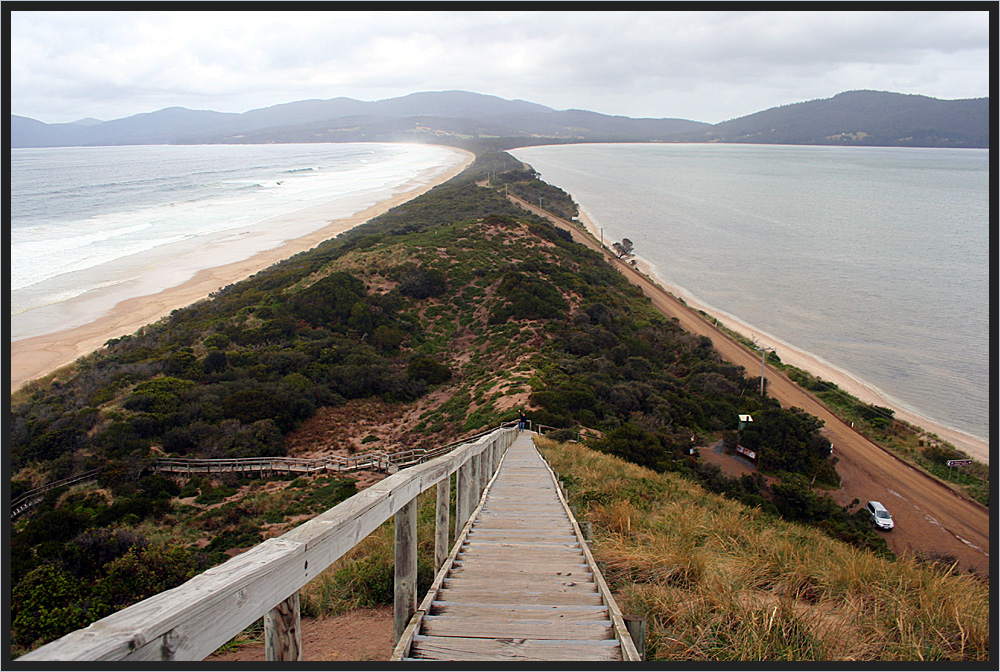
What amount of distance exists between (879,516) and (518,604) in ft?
61.0

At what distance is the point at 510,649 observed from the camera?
2.32m

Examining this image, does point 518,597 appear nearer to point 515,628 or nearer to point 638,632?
point 515,628

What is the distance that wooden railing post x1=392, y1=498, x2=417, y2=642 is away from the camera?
2.63 metres

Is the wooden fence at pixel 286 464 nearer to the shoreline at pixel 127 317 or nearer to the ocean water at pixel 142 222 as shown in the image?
the shoreline at pixel 127 317

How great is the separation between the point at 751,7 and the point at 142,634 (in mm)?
4903

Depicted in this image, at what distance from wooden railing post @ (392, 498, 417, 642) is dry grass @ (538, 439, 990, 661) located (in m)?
1.29

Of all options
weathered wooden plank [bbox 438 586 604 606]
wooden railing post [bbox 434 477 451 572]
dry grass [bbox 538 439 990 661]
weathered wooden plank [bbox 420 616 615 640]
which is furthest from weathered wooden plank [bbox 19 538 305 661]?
dry grass [bbox 538 439 990 661]

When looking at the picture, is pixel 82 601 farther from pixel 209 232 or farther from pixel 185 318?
pixel 209 232

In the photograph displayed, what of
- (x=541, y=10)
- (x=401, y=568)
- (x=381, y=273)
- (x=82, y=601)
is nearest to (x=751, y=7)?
(x=541, y=10)

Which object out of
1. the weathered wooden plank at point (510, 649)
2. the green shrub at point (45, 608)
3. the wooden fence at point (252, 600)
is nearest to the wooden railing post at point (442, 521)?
the wooden fence at point (252, 600)

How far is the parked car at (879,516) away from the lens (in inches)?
648

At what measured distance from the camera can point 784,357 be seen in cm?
3247

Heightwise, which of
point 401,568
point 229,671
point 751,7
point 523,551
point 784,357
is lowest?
point 784,357

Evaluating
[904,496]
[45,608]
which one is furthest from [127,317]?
[904,496]
